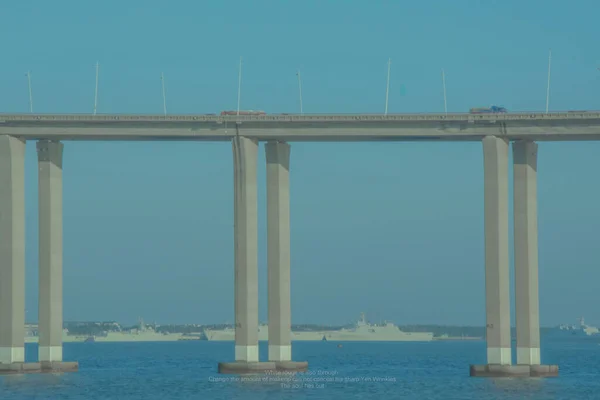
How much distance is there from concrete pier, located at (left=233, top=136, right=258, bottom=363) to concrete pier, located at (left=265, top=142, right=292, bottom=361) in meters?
1.54

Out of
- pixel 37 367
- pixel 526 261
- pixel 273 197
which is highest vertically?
pixel 273 197

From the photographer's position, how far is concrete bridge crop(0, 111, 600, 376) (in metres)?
100

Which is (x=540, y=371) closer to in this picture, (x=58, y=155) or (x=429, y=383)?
(x=429, y=383)

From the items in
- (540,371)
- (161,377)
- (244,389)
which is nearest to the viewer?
(244,389)

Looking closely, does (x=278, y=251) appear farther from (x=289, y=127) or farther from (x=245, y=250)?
(x=289, y=127)

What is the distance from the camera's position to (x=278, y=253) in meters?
104

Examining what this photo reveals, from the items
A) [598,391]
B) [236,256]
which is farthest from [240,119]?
[598,391]

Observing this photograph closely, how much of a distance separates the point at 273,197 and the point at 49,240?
60.1 feet

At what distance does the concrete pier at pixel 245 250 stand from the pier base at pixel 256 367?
0.56 metres

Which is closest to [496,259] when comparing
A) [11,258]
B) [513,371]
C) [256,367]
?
[513,371]

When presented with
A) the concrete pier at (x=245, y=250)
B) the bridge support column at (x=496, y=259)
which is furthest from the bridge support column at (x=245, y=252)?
the bridge support column at (x=496, y=259)

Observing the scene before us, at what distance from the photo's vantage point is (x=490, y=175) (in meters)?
101

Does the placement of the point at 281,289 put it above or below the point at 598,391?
above

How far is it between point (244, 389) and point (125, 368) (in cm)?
4801
